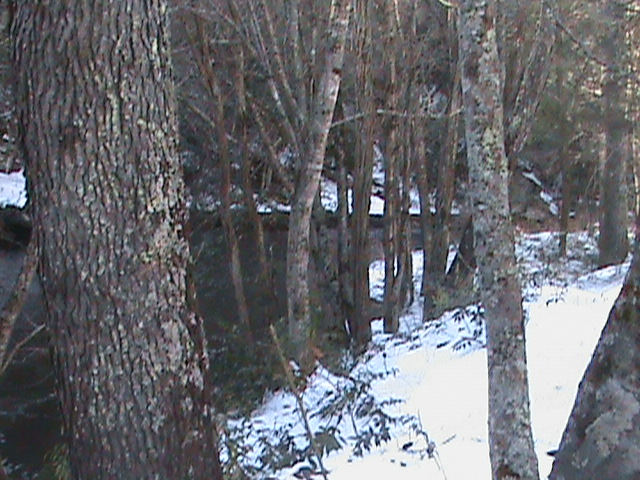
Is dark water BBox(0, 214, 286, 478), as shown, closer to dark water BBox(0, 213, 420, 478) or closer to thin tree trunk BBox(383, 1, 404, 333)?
dark water BBox(0, 213, 420, 478)

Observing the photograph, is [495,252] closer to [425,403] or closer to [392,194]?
[425,403]

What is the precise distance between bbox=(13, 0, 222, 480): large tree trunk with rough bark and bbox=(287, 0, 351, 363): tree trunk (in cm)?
620

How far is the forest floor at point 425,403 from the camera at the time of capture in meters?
5.74

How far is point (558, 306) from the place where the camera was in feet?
29.1

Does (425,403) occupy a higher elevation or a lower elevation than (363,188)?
lower

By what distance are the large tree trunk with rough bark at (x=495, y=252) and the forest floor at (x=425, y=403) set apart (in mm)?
1045

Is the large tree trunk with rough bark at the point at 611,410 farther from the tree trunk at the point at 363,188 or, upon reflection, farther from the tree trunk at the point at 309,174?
Answer: the tree trunk at the point at 363,188

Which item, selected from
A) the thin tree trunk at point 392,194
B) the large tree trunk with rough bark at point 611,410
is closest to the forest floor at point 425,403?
the thin tree trunk at point 392,194

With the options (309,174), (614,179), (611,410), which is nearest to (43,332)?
(309,174)

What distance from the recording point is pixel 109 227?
2.97 metres

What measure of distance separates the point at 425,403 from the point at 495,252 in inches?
152

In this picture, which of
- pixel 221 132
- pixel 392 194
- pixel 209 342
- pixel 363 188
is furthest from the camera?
pixel 392 194

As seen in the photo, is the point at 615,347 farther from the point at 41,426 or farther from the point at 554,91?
the point at 554,91

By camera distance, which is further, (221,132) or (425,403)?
(221,132)
